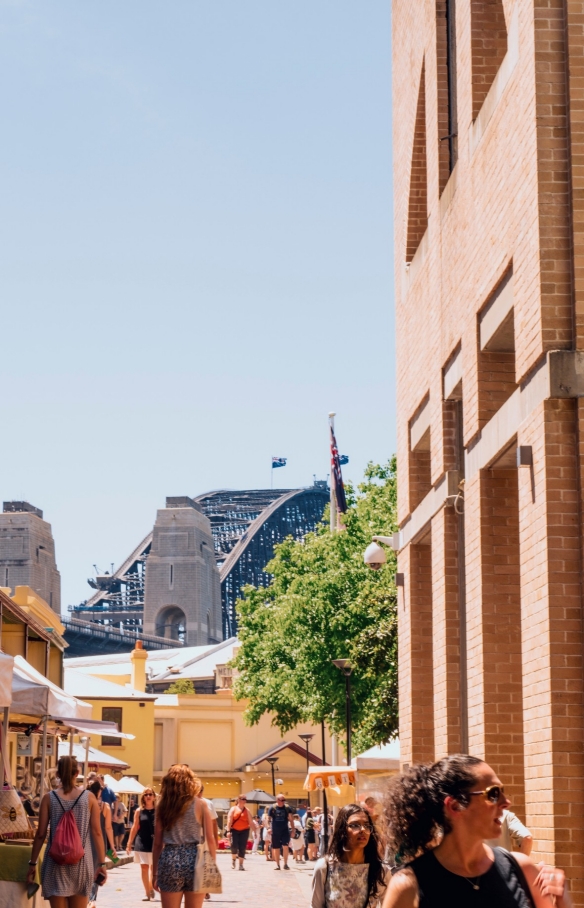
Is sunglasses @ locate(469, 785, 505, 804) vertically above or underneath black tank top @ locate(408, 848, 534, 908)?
above

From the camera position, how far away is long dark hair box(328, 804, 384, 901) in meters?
8.17

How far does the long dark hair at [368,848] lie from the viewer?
26.8 ft

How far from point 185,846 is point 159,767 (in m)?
74.8

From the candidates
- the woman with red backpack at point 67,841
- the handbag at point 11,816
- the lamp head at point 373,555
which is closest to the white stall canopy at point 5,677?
the handbag at point 11,816

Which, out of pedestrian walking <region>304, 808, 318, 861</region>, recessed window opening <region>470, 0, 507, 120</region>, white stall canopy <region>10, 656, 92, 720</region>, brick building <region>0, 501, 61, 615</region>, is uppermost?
brick building <region>0, 501, 61, 615</region>

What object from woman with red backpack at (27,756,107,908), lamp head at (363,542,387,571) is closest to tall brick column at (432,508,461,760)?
woman with red backpack at (27,756,107,908)

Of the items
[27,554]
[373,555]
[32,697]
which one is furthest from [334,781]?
[27,554]

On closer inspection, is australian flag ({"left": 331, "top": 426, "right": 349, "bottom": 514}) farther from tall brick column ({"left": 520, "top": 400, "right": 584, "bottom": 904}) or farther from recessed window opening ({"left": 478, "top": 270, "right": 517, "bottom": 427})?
tall brick column ({"left": 520, "top": 400, "right": 584, "bottom": 904})

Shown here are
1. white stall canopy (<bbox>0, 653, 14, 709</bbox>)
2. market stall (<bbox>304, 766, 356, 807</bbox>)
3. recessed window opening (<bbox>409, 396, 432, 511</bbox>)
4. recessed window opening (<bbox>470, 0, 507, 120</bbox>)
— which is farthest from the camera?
market stall (<bbox>304, 766, 356, 807</bbox>)

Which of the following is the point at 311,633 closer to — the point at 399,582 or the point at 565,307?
the point at 399,582

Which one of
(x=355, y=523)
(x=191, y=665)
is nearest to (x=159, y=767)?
(x=191, y=665)

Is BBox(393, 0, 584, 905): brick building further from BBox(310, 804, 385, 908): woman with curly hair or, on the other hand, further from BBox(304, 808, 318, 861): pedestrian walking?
BBox(304, 808, 318, 861): pedestrian walking

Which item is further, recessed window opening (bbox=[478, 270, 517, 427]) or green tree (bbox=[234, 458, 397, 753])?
green tree (bbox=[234, 458, 397, 753])

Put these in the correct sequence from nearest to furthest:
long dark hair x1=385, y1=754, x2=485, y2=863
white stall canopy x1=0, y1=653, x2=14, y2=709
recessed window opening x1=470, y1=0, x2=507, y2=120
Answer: long dark hair x1=385, y1=754, x2=485, y2=863 → white stall canopy x1=0, y1=653, x2=14, y2=709 → recessed window opening x1=470, y1=0, x2=507, y2=120
